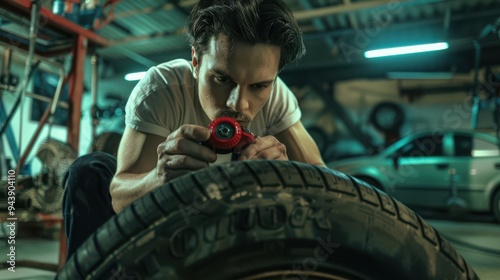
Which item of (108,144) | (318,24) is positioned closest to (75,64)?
(108,144)

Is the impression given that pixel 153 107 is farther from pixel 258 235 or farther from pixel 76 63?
pixel 76 63

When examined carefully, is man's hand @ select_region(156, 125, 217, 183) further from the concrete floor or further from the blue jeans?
the concrete floor

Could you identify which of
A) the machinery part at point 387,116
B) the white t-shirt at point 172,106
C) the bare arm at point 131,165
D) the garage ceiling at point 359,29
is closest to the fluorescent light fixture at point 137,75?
the white t-shirt at point 172,106

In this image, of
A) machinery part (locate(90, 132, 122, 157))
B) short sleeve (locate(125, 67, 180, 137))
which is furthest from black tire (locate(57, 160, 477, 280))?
machinery part (locate(90, 132, 122, 157))

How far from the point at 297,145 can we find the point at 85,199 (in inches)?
21.3

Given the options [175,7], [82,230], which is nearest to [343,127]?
[175,7]

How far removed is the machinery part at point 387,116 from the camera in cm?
551

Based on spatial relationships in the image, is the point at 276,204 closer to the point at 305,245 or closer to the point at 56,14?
the point at 305,245

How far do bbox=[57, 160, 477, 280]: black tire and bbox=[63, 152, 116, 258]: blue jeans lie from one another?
49cm

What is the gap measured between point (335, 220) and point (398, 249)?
6cm

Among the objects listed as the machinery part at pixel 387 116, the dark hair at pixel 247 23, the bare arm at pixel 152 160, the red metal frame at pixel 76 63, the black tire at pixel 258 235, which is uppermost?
the machinery part at pixel 387 116

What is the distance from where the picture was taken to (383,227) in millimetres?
327

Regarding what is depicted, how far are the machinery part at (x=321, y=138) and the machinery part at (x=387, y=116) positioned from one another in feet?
2.87

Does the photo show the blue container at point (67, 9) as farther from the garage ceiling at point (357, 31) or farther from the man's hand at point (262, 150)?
the garage ceiling at point (357, 31)
